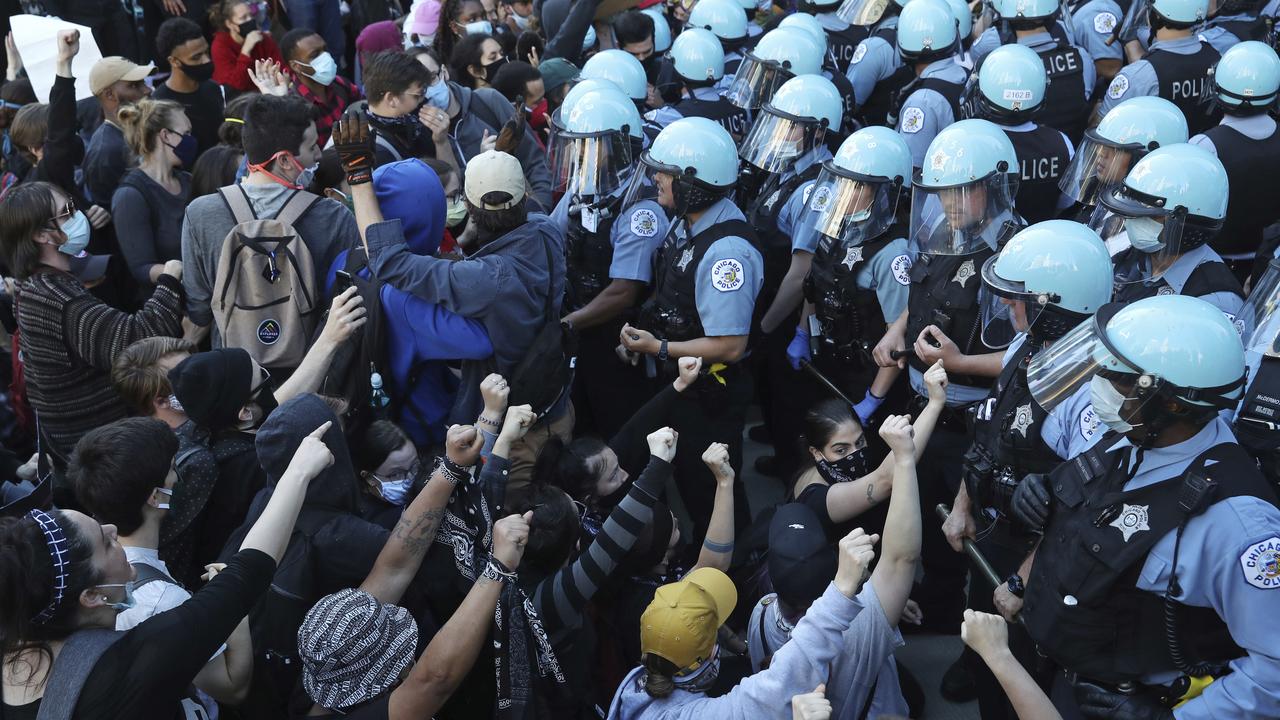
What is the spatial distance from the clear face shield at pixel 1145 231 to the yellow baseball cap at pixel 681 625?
224 centimetres

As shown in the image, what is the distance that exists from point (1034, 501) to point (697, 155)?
224cm

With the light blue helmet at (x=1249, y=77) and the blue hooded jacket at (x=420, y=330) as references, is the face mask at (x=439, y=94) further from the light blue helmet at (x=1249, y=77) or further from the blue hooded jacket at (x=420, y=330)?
the light blue helmet at (x=1249, y=77)

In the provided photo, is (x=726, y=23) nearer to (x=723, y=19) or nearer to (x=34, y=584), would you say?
(x=723, y=19)

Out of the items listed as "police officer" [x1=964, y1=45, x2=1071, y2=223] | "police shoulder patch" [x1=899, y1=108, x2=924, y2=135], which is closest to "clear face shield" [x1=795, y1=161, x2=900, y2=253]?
"police officer" [x1=964, y1=45, x2=1071, y2=223]

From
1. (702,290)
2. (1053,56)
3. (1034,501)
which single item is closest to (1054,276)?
(1034,501)

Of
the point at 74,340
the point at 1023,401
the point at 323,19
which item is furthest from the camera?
the point at 323,19

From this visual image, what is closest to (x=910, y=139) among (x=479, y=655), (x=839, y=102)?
(x=839, y=102)

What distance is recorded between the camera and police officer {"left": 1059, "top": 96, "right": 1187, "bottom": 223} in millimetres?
4578

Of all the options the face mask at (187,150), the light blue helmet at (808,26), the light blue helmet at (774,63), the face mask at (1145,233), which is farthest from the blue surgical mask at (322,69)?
the face mask at (1145,233)

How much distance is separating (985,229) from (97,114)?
518 cm

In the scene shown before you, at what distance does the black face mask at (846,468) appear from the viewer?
13.1ft

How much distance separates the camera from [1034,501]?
299 centimetres

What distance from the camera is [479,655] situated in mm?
2941

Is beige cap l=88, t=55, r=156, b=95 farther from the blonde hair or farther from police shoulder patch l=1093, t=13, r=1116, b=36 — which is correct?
police shoulder patch l=1093, t=13, r=1116, b=36
